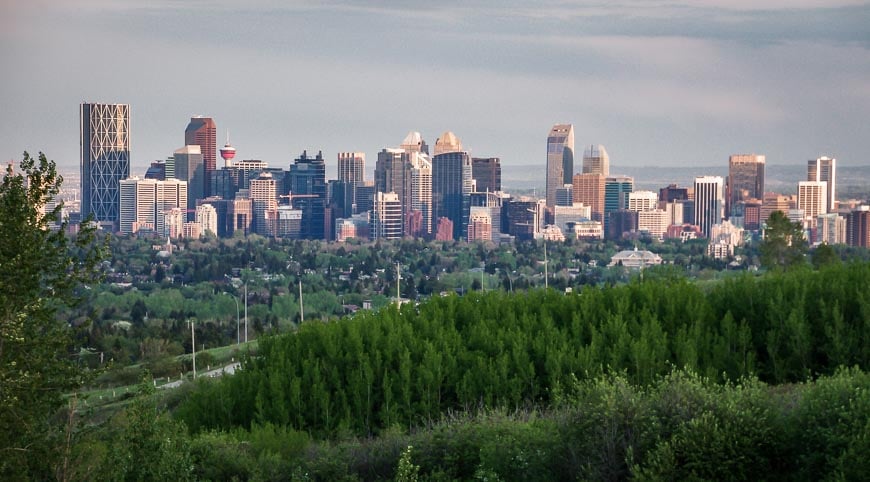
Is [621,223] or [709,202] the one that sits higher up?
[709,202]

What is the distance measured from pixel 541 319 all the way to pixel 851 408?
9017 millimetres

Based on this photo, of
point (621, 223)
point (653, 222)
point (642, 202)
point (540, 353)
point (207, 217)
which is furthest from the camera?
point (207, 217)

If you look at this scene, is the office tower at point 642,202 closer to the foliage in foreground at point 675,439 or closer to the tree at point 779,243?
the tree at point 779,243

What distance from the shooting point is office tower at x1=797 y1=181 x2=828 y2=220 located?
15288cm

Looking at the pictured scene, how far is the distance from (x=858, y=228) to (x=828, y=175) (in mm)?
23957

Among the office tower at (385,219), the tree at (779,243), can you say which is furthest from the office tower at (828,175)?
the tree at (779,243)

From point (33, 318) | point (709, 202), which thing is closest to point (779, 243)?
point (33, 318)

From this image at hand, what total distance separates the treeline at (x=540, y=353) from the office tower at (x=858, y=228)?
118 metres

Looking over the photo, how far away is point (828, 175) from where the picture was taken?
155 m

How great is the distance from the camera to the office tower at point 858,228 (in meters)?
130

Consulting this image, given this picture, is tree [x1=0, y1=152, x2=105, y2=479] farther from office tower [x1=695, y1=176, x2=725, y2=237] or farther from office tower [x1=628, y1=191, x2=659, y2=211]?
office tower [x1=628, y1=191, x2=659, y2=211]

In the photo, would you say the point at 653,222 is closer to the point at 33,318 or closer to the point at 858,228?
the point at 858,228

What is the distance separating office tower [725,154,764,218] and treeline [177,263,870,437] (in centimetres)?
16645

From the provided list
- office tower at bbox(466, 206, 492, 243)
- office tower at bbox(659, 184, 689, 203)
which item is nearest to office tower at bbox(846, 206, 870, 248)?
office tower at bbox(659, 184, 689, 203)
